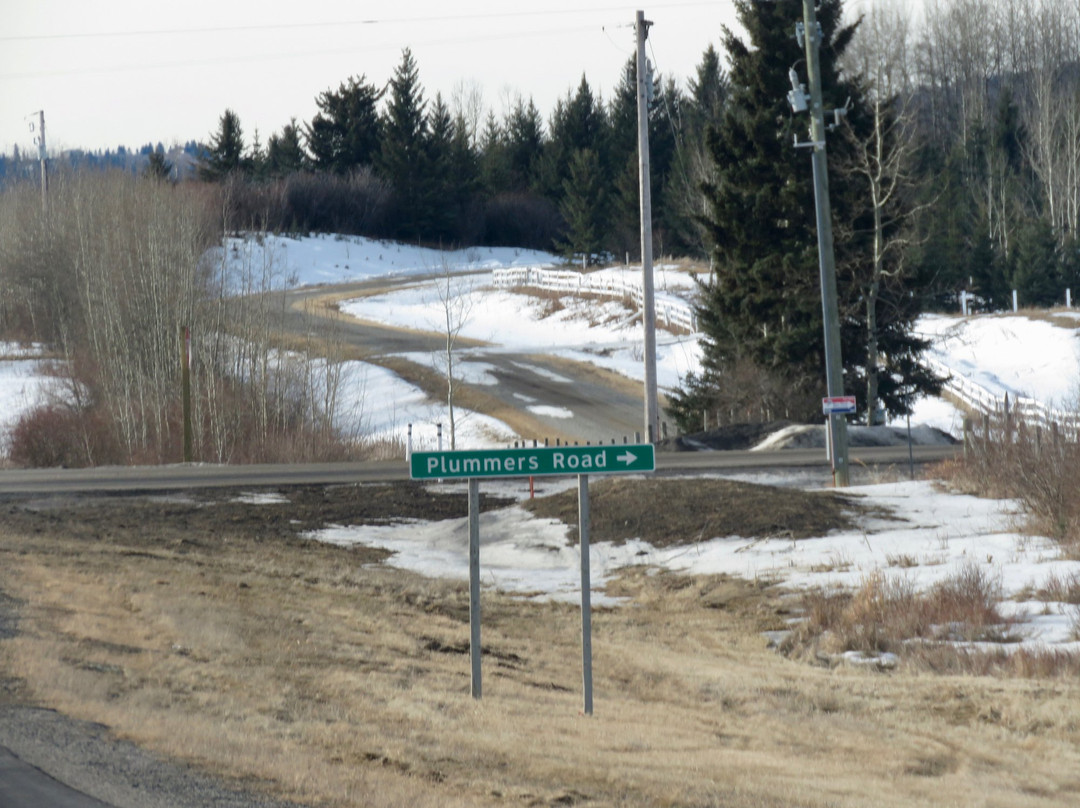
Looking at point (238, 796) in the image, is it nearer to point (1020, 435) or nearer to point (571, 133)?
point (1020, 435)

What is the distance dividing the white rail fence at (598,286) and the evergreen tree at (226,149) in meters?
25.1

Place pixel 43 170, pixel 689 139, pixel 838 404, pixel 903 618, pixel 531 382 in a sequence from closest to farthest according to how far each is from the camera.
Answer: pixel 903 618
pixel 838 404
pixel 531 382
pixel 43 170
pixel 689 139

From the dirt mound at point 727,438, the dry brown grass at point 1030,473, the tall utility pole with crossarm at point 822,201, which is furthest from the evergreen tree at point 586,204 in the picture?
the dry brown grass at point 1030,473

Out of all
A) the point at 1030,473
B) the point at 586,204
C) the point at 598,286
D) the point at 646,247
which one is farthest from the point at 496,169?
the point at 1030,473

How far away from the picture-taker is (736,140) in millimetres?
32875

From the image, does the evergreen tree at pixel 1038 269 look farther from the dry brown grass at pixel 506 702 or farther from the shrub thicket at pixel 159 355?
the dry brown grass at pixel 506 702

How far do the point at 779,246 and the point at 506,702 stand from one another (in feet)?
86.2

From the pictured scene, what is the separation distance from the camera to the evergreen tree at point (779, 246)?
102 ft

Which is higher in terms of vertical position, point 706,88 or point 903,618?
point 706,88

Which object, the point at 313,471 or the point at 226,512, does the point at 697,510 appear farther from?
the point at 313,471

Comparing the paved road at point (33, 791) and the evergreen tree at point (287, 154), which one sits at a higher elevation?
the evergreen tree at point (287, 154)

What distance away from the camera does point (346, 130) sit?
8762cm

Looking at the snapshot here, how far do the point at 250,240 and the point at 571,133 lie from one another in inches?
1073

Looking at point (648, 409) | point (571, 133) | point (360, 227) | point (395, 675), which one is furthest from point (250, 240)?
point (395, 675)
